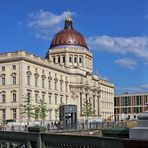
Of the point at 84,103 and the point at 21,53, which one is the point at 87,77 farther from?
the point at 21,53

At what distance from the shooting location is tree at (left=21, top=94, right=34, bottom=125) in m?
95.6

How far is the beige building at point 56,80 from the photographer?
103562 mm

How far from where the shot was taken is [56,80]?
4872 inches

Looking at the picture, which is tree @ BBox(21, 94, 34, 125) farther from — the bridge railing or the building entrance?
the bridge railing

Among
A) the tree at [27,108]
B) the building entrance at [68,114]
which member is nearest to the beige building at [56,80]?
the tree at [27,108]

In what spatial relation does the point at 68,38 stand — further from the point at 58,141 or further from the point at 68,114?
the point at 58,141

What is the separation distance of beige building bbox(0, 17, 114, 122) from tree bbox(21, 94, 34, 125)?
3.60 ft

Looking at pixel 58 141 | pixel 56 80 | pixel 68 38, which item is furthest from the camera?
pixel 68 38

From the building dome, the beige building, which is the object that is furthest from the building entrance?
the building dome

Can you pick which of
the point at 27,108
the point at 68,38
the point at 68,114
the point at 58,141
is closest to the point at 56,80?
the point at 27,108

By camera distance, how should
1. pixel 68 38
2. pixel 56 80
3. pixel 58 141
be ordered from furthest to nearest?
pixel 68 38 < pixel 56 80 < pixel 58 141

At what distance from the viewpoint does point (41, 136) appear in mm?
9766

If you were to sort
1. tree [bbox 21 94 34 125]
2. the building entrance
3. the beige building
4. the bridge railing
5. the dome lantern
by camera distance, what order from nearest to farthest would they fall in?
the bridge railing, the building entrance, tree [bbox 21 94 34 125], the beige building, the dome lantern

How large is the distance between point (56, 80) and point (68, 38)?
124ft
